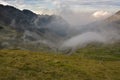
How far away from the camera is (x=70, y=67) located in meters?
50.8

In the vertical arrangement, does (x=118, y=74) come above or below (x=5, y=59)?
below

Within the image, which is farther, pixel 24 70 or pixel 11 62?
pixel 11 62

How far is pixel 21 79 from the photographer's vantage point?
41.1 m

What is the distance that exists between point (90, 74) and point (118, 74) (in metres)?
6.55

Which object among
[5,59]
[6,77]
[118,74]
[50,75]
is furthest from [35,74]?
[118,74]

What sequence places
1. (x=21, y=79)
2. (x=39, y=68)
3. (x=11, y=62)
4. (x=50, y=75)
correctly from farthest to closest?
(x=11, y=62) < (x=39, y=68) < (x=50, y=75) < (x=21, y=79)

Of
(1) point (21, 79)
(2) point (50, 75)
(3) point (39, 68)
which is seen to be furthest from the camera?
(3) point (39, 68)

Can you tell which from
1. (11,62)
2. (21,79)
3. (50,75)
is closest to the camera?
(21,79)

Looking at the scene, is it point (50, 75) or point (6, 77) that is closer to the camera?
point (6, 77)

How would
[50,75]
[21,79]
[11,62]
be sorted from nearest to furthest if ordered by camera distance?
[21,79], [50,75], [11,62]

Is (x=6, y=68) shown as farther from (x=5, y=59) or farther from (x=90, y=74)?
(x=90, y=74)

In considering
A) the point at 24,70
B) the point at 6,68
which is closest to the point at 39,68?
the point at 24,70

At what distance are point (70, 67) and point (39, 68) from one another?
6.50m

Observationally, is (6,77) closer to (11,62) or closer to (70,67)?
(11,62)
